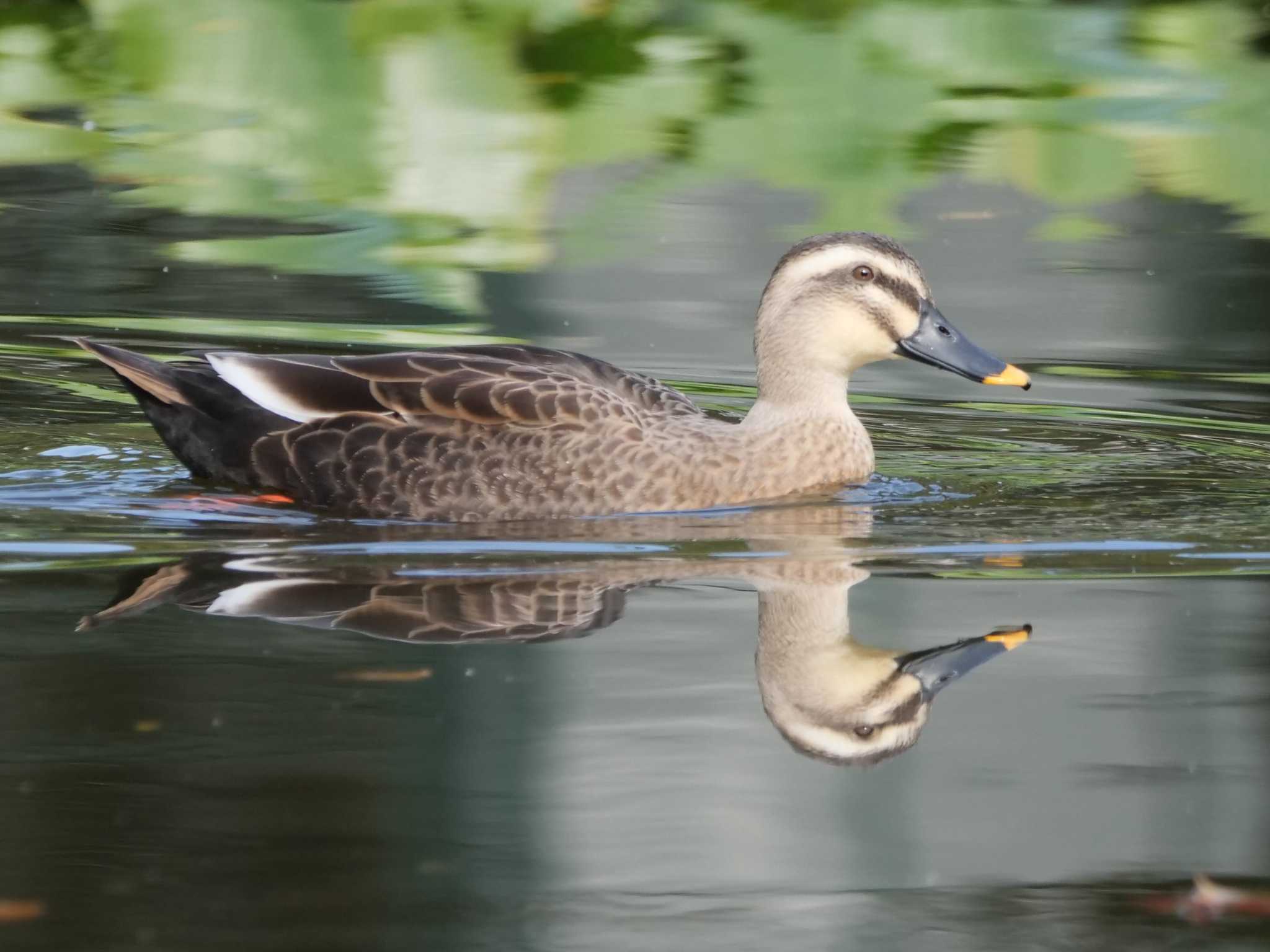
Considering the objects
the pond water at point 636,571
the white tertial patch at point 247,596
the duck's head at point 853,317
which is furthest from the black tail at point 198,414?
the duck's head at point 853,317

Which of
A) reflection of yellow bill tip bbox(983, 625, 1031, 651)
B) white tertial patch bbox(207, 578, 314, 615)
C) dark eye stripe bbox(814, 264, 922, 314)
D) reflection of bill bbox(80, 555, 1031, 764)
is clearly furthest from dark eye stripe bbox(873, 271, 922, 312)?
white tertial patch bbox(207, 578, 314, 615)

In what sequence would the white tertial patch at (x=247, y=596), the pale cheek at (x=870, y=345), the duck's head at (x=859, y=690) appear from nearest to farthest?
the duck's head at (x=859, y=690), the white tertial patch at (x=247, y=596), the pale cheek at (x=870, y=345)

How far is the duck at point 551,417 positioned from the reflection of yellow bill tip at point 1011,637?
2.03 metres

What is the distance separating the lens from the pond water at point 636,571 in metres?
4.48

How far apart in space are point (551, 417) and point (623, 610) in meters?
1.72

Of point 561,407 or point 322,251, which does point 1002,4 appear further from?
point 561,407

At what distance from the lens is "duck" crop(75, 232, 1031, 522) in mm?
7953

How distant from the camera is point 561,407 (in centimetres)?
805

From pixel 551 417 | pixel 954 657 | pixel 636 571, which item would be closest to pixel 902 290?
pixel 551 417

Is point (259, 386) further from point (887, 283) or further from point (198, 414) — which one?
point (887, 283)

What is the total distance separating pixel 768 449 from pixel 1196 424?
220 cm

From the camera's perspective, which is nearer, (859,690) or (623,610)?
(859,690)

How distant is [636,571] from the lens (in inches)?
274

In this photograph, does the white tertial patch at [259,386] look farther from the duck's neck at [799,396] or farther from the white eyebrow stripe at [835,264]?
the white eyebrow stripe at [835,264]
